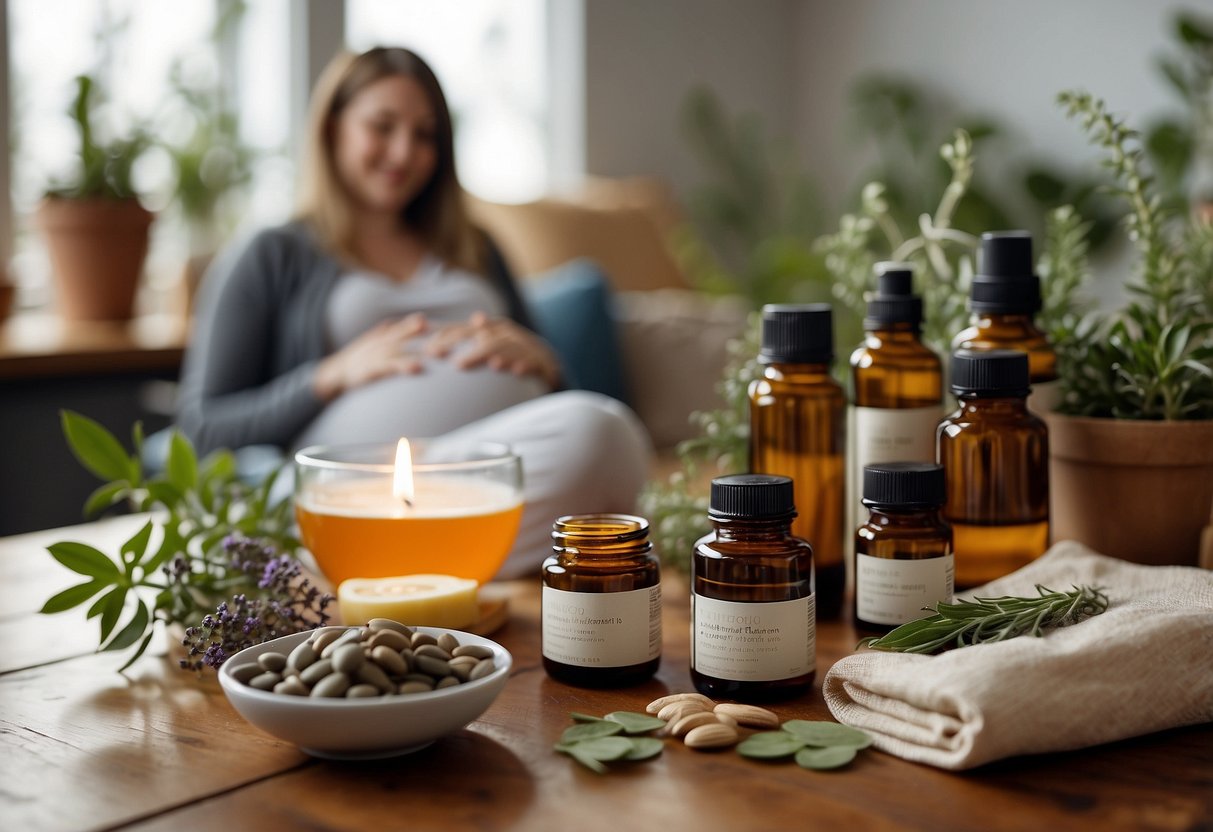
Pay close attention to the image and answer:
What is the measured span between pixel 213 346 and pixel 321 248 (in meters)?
0.23

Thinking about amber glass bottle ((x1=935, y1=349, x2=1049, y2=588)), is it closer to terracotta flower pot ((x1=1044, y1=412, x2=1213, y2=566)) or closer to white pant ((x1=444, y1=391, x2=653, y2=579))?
terracotta flower pot ((x1=1044, y1=412, x2=1213, y2=566))

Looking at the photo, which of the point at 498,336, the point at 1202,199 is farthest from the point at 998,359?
the point at 1202,199

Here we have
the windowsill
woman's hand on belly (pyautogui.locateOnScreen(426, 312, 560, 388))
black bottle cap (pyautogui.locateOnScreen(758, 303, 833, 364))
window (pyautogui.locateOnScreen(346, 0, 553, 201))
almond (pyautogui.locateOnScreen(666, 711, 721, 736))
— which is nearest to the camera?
almond (pyautogui.locateOnScreen(666, 711, 721, 736))

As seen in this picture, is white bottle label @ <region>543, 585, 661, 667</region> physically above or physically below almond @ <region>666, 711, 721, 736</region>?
above

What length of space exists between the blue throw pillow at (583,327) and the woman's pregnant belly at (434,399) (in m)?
0.79

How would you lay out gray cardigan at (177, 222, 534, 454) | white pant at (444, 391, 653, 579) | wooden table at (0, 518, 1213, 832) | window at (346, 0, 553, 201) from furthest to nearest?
window at (346, 0, 553, 201), gray cardigan at (177, 222, 534, 454), white pant at (444, 391, 653, 579), wooden table at (0, 518, 1213, 832)

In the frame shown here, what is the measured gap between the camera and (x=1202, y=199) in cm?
355

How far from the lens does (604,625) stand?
2.56 ft

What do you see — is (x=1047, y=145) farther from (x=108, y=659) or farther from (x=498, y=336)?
(x=108, y=659)

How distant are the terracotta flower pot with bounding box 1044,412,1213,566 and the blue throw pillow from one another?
1468 mm

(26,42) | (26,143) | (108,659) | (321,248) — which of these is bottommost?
(108,659)

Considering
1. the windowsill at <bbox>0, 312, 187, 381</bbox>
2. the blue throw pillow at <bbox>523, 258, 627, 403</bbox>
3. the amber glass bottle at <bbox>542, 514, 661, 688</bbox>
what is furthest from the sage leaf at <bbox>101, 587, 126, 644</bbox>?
the windowsill at <bbox>0, 312, 187, 381</bbox>

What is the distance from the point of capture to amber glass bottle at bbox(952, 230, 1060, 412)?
0.97 m

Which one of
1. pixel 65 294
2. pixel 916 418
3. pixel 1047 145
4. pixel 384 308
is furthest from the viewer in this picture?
pixel 1047 145
